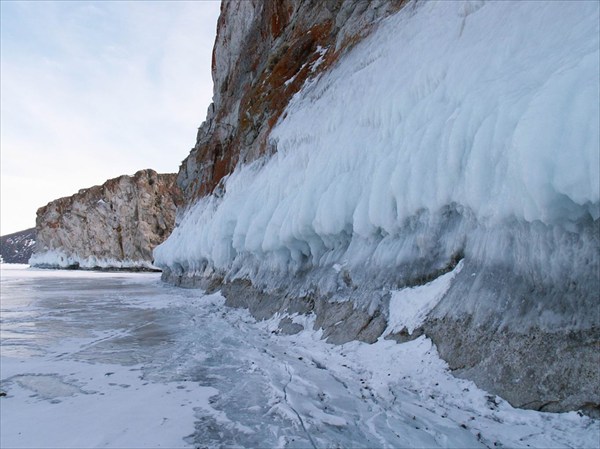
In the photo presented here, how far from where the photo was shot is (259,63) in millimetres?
22281

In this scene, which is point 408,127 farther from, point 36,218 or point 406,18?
point 36,218

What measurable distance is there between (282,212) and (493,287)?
240 inches

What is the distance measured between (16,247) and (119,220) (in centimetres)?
12084

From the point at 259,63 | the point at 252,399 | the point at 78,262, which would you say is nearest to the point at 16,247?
the point at 78,262

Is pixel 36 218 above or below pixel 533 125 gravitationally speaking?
above

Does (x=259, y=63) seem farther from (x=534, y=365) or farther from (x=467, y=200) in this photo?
(x=534, y=365)

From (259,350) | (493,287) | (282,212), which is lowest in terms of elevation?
(259,350)

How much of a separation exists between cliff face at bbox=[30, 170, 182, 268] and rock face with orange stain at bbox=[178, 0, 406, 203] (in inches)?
1197

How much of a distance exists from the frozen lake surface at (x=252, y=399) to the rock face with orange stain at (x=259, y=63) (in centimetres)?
914

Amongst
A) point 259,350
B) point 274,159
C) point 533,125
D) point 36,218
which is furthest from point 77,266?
point 533,125

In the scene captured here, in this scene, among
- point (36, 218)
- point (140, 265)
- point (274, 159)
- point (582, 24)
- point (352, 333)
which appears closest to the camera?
point (582, 24)

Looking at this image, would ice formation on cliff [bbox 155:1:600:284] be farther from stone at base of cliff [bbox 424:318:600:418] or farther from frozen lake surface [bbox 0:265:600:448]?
frozen lake surface [bbox 0:265:600:448]

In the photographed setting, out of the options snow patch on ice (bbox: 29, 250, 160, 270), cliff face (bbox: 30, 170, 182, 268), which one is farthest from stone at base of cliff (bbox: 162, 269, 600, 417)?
snow patch on ice (bbox: 29, 250, 160, 270)

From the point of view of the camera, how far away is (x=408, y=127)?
261 inches
